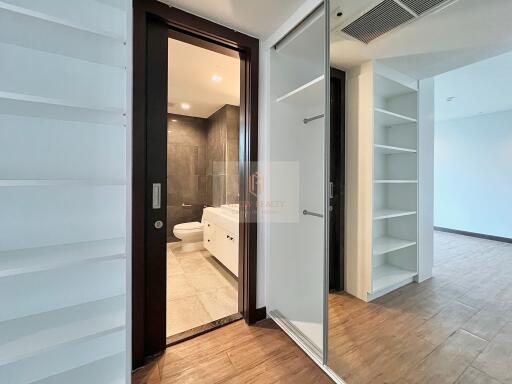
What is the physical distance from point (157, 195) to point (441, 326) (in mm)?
1926

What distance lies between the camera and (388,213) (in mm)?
1442

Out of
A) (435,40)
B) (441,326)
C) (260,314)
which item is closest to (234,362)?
(260,314)

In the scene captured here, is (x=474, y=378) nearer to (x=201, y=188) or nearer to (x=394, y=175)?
(x=394, y=175)

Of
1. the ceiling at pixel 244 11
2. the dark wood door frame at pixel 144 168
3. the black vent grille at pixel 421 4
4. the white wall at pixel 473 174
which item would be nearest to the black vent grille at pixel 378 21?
the black vent grille at pixel 421 4

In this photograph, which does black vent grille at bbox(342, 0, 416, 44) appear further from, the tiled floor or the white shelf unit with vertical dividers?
the tiled floor

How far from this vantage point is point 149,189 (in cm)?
149

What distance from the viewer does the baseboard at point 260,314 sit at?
191 centimetres

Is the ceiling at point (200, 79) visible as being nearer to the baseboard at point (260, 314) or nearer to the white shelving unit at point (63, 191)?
the white shelving unit at point (63, 191)

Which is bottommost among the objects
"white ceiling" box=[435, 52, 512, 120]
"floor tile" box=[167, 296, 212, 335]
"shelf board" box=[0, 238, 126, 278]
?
"floor tile" box=[167, 296, 212, 335]

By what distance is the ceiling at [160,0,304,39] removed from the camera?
1479 millimetres

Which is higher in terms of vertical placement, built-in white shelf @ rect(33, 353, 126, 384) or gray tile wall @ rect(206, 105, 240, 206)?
gray tile wall @ rect(206, 105, 240, 206)

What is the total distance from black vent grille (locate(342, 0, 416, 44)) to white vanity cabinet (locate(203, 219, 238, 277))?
205 cm

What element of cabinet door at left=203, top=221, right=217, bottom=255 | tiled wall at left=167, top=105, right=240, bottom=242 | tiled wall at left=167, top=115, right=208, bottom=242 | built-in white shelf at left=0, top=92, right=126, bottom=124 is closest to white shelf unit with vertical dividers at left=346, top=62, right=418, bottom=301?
built-in white shelf at left=0, top=92, right=126, bottom=124

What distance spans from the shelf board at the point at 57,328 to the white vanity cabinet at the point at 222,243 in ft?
4.84
